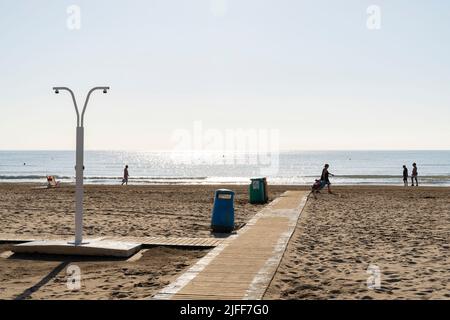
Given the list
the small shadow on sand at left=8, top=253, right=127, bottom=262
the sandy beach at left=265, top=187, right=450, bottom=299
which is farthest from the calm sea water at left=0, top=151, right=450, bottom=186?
the small shadow on sand at left=8, top=253, right=127, bottom=262

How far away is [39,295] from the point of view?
21.9 feet

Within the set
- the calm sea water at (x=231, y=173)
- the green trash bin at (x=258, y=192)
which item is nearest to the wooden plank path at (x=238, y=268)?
the green trash bin at (x=258, y=192)

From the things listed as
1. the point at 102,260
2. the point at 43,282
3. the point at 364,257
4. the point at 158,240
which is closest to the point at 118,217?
the point at 158,240

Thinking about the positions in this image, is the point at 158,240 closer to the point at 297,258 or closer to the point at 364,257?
the point at 297,258

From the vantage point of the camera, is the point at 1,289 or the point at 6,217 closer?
the point at 1,289

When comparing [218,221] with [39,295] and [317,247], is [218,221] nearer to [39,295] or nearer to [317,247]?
[317,247]

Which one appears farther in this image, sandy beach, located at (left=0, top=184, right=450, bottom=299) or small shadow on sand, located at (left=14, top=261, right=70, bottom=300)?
sandy beach, located at (left=0, top=184, right=450, bottom=299)

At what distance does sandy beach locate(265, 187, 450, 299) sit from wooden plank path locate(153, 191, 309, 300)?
23cm

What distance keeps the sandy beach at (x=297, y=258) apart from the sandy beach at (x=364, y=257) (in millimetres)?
15

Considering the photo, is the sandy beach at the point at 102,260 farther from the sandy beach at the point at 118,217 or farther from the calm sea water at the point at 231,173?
the calm sea water at the point at 231,173

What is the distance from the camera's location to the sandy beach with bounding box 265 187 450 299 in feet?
22.5

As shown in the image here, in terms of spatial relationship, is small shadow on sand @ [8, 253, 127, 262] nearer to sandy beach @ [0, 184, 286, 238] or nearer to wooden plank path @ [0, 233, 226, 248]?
wooden plank path @ [0, 233, 226, 248]

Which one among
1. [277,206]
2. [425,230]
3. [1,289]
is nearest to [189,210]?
[277,206]
